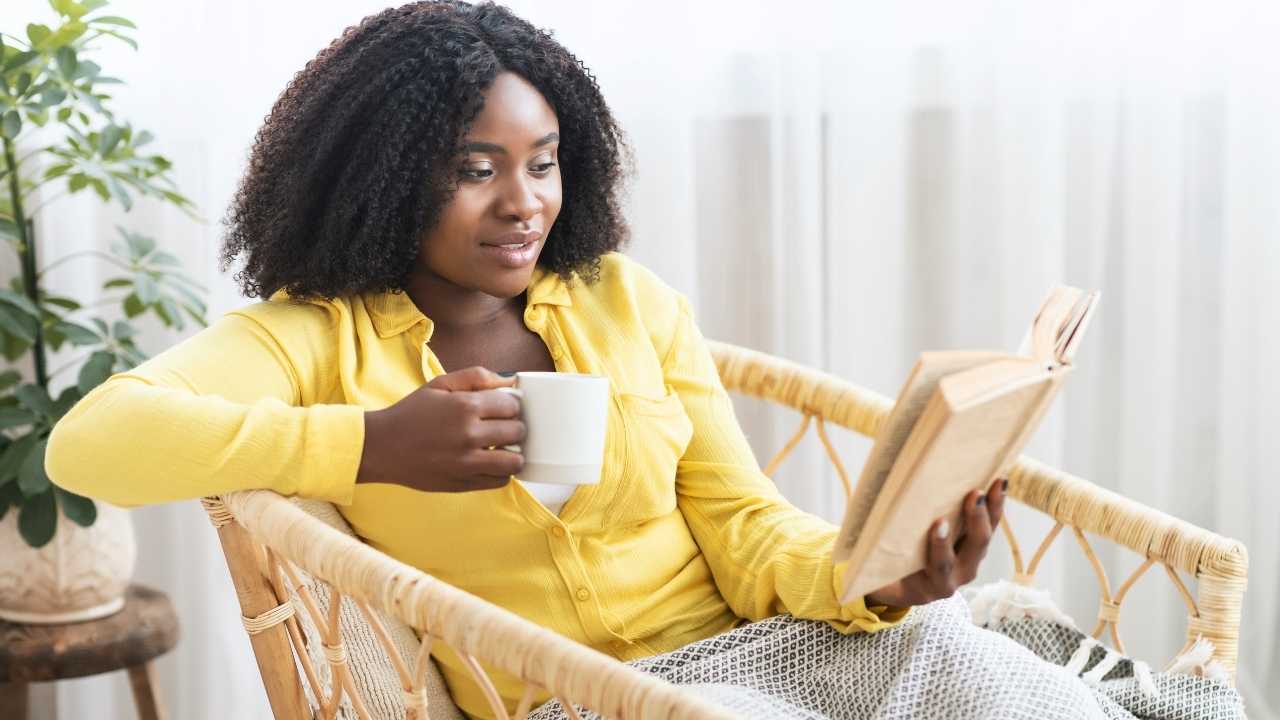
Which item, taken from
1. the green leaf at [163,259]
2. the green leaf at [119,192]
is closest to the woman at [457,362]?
the green leaf at [119,192]

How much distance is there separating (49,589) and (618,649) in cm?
90

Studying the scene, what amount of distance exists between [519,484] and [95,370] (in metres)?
0.80

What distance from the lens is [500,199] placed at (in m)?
1.07

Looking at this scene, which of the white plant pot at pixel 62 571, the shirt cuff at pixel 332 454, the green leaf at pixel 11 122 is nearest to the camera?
the shirt cuff at pixel 332 454

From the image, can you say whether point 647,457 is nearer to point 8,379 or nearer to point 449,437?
point 449,437

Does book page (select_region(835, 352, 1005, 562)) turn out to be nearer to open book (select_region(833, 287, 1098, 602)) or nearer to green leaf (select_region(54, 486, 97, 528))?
open book (select_region(833, 287, 1098, 602))

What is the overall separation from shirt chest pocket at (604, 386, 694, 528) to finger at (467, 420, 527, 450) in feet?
0.80

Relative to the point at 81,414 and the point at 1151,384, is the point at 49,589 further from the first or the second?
the point at 1151,384

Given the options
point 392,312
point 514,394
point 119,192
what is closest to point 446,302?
point 392,312

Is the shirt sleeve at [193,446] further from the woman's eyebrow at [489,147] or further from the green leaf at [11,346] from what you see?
the green leaf at [11,346]

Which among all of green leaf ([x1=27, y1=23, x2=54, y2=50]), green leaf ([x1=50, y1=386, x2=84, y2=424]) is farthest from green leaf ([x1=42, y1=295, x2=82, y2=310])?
green leaf ([x1=27, y1=23, x2=54, y2=50])

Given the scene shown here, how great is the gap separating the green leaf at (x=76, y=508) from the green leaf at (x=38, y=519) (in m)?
0.01

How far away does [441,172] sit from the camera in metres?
1.06

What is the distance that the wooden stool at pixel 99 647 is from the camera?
162 cm
